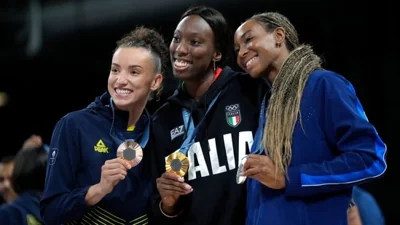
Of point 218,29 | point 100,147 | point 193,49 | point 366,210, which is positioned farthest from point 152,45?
point 366,210

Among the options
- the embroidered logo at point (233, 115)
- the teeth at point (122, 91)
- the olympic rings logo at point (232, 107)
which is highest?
the teeth at point (122, 91)

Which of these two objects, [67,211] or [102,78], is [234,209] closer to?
[67,211]

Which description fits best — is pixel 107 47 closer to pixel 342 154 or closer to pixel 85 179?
pixel 85 179

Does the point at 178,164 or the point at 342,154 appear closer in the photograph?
the point at 342,154

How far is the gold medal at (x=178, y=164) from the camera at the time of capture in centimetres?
282

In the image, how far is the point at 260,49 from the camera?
2.80m

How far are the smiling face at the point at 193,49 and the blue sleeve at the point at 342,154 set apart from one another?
748 millimetres

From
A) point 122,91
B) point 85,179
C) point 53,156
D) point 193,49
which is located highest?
point 193,49

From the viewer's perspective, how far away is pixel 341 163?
2.47 m

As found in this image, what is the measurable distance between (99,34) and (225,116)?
3.63 meters

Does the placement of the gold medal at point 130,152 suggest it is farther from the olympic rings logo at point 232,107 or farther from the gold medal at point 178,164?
the olympic rings logo at point 232,107

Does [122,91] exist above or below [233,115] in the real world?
above

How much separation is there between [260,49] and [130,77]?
593 millimetres

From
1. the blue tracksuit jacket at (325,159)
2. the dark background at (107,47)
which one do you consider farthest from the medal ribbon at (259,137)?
the dark background at (107,47)
